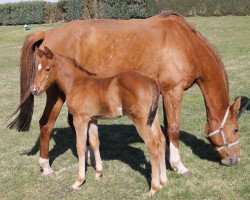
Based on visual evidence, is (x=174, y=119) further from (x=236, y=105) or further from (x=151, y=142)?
(x=151, y=142)

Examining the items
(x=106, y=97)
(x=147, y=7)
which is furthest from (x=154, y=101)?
(x=147, y=7)

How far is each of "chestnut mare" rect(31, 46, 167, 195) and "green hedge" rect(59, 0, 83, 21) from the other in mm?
24011

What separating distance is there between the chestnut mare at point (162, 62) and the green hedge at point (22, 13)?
2780cm

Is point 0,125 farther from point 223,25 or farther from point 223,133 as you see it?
point 223,25

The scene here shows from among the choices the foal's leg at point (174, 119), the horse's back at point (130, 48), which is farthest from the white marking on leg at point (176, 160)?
the horse's back at point (130, 48)

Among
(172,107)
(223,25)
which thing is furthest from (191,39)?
(223,25)

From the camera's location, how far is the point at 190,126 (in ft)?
24.7

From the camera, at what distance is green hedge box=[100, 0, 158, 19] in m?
26.1

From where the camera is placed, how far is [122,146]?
6754 millimetres

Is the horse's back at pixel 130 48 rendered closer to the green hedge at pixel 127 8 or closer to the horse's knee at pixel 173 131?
the horse's knee at pixel 173 131

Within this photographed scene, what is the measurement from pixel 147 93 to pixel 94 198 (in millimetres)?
1481

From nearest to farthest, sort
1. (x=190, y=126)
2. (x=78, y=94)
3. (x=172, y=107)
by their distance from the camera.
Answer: (x=78, y=94), (x=172, y=107), (x=190, y=126)

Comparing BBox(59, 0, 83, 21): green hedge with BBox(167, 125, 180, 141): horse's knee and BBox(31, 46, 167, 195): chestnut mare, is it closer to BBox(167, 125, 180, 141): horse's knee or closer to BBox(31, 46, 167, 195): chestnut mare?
BBox(167, 125, 180, 141): horse's knee

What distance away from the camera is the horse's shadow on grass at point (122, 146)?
6000mm
